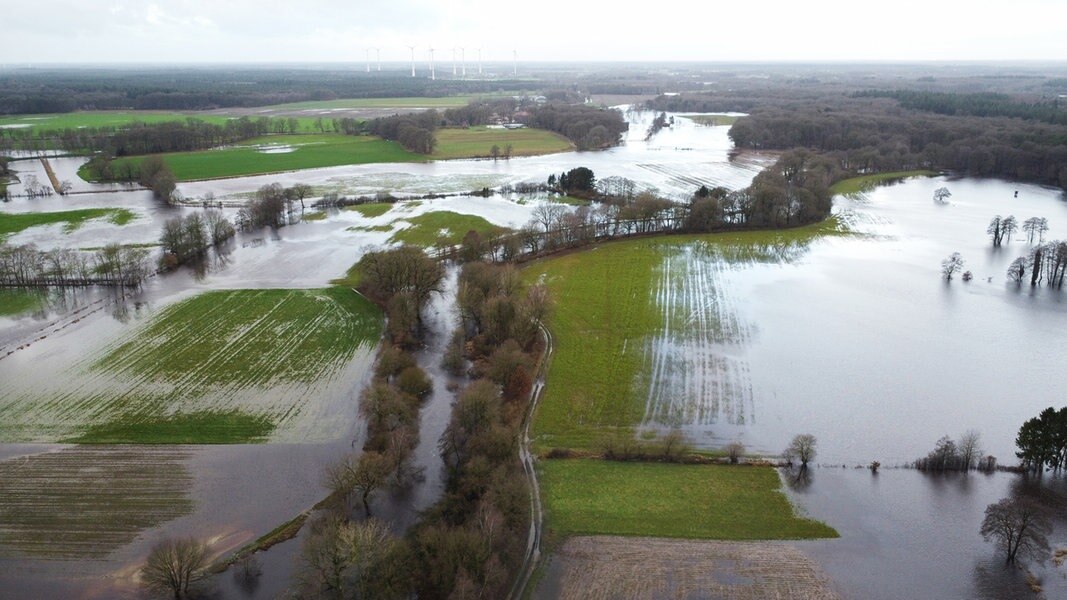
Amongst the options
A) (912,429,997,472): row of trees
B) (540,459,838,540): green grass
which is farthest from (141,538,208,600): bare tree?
(912,429,997,472): row of trees

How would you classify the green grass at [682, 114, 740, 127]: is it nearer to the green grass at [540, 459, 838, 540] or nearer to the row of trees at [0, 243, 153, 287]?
the row of trees at [0, 243, 153, 287]

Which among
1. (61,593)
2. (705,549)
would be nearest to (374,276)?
(61,593)

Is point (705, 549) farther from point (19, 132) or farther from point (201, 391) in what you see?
point (19, 132)

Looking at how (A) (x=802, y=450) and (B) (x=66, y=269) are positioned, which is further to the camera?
(B) (x=66, y=269)

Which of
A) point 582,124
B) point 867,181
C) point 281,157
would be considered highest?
point 582,124

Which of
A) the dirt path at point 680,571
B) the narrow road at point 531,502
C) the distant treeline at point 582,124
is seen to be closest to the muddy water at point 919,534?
the dirt path at point 680,571

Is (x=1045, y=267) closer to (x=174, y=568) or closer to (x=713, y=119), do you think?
(x=174, y=568)

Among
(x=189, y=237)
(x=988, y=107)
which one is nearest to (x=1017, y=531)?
(x=189, y=237)
